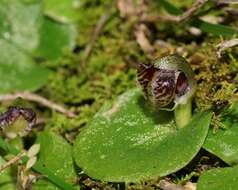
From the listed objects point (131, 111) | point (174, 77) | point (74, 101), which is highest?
point (174, 77)

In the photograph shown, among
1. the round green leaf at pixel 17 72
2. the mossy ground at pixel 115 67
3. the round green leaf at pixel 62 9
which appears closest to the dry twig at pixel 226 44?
the mossy ground at pixel 115 67

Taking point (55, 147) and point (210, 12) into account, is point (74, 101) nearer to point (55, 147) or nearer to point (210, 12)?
point (55, 147)

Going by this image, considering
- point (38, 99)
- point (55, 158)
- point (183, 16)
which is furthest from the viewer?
point (38, 99)

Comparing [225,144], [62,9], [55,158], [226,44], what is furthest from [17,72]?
[225,144]

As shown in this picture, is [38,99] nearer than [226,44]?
No

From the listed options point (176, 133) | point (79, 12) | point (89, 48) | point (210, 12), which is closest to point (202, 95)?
point (176, 133)

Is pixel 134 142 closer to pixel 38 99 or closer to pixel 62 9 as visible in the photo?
pixel 38 99

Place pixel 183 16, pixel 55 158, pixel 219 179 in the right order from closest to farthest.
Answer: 1. pixel 219 179
2. pixel 55 158
3. pixel 183 16
